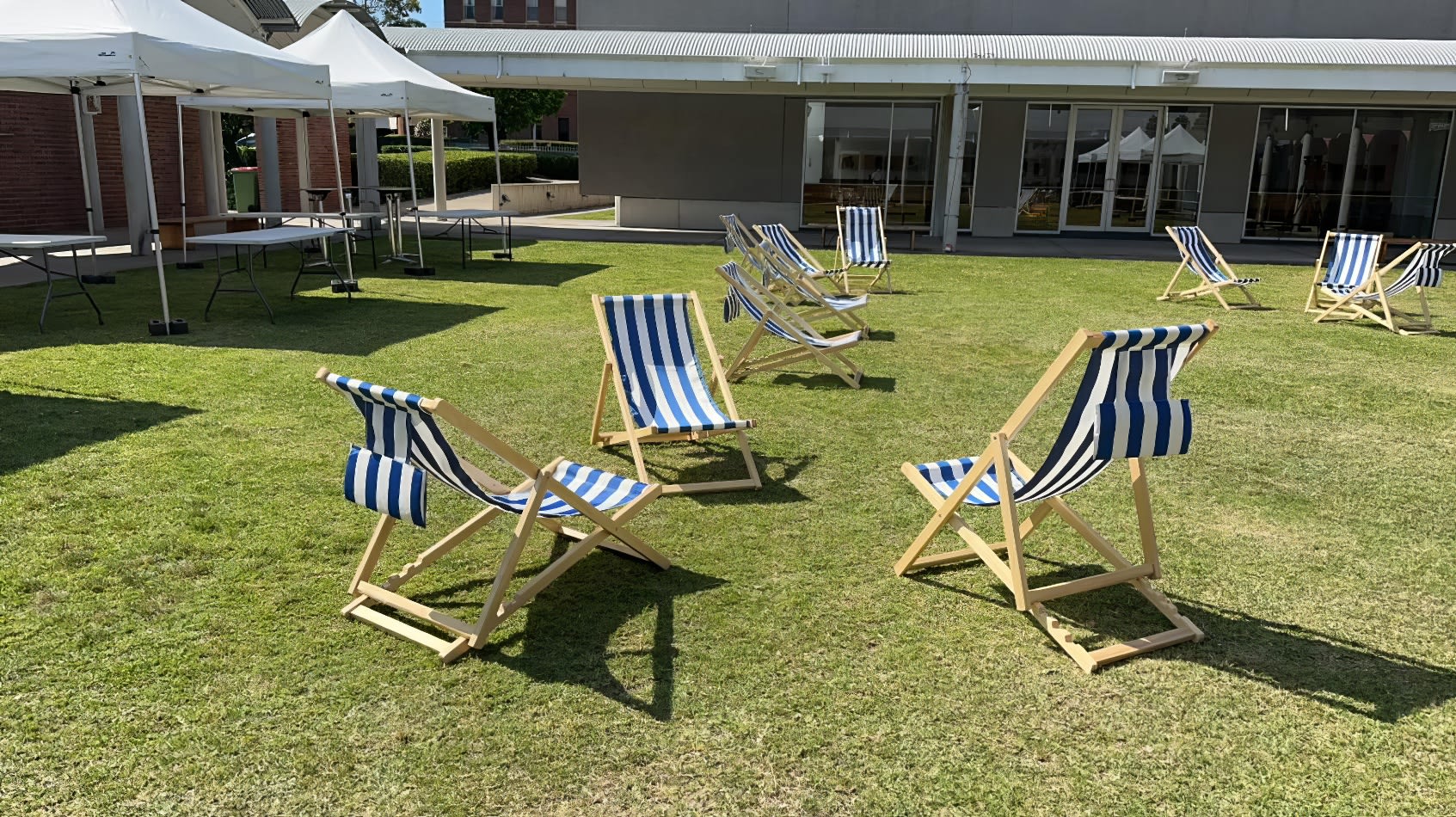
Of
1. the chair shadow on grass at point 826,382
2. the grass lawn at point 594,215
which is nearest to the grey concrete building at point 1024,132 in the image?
the grass lawn at point 594,215

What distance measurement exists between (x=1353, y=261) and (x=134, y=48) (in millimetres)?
10959

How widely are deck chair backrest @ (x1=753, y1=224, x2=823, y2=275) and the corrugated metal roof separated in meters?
5.61

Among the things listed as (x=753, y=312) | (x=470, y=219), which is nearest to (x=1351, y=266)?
(x=753, y=312)

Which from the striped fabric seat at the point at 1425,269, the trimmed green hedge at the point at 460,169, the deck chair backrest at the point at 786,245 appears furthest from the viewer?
the trimmed green hedge at the point at 460,169

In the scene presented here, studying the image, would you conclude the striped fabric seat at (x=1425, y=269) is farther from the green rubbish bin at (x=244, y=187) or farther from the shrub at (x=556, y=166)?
the shrub at (x=556, y=166)

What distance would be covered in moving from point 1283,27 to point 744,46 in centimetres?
1061

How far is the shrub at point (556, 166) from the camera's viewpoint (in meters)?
37.2

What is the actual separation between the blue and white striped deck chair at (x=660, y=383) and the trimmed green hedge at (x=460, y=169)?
80.4 ft

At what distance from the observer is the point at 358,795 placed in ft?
8.43

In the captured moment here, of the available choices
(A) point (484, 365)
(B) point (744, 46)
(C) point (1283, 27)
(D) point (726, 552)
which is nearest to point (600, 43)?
(B) point (744, 46)

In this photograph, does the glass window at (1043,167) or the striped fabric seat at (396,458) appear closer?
the striped fabric seat at (396,458)

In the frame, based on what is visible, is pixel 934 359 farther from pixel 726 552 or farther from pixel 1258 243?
pixel 1258 243

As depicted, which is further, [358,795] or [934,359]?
[934,359]

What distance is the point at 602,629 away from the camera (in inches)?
137
